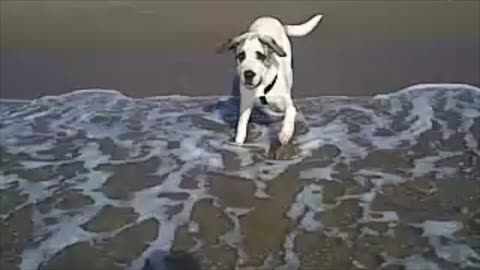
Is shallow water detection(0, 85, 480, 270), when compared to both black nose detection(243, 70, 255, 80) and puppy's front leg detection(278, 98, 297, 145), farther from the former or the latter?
black nose detection(243, 70, 255, 80)

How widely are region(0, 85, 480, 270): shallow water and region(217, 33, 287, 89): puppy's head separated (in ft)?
1.31

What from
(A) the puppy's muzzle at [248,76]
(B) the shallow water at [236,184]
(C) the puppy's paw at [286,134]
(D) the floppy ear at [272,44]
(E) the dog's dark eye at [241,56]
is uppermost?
(D) the floppy ear at [272,44]

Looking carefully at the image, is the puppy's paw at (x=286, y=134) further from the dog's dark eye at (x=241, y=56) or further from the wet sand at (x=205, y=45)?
the wet sand at (x=205, y=45)

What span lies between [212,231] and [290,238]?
32 centimetres

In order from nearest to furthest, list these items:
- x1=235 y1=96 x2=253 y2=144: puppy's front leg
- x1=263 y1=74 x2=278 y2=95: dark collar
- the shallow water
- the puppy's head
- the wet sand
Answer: the shallow water < the puppy's head < x1=263 y1=74 x2=278 y2=95: dark collar < x1=235 y1=96 x2=253 y2=144: puppy's front leg < the wet sand

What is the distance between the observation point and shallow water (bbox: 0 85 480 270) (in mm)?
3268

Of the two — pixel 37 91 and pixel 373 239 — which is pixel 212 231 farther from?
pixel 37 91

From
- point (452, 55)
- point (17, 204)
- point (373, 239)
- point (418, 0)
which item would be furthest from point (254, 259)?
point (418, 0)

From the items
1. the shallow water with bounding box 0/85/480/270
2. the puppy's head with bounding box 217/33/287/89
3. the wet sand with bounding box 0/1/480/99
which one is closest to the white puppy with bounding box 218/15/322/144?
the puppy's head with bounding box 217/33/287/89

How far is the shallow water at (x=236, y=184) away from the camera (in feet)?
10.7

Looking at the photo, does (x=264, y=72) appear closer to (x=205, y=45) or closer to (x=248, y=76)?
(x=248, y=76)

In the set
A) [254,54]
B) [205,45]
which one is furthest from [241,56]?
[205,45]

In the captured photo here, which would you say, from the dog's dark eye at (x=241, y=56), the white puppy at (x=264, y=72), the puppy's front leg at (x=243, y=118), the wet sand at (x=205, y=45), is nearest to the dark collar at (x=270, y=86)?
the white puppy at (x=264, y=72)

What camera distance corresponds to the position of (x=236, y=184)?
3896mm
